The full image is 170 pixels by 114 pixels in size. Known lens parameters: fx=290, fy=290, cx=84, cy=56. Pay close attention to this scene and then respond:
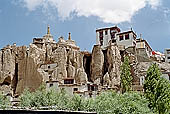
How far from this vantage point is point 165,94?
77.4 ft

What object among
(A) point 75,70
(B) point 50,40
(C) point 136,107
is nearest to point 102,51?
(A) point 75,70

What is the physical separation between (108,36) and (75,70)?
39.1 feet

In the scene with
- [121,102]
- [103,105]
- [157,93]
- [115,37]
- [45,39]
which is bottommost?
[103,105]

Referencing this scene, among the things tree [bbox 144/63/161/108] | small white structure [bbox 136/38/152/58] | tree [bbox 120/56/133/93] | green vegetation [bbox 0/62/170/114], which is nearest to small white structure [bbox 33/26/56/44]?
small white structure [bbox 136/38/152/58]

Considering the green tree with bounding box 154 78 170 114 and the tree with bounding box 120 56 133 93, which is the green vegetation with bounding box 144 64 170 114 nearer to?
the green tree with bounding box 154 78 170 114

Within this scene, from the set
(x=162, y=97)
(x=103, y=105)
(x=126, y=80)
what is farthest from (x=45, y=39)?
(x=103, y=105)

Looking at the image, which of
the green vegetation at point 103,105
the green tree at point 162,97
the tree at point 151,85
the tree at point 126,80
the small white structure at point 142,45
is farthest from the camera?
the small white structure at point 142,45

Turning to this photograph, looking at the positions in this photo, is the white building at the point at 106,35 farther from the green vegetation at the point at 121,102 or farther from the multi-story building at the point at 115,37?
the green vegetation at the point at 121,102

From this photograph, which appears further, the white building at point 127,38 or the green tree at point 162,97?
the white building at point 127,38

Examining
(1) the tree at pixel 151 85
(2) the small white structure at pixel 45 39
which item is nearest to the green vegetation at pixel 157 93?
(1) the tree at pixel 151 85

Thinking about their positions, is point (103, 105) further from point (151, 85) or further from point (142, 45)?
point (142, 45)

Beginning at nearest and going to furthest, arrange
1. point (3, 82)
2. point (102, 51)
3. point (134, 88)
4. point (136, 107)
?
1. point (136, 107)
2. point (134, 88)
3. point (3, 82)
4. point (102, 51)

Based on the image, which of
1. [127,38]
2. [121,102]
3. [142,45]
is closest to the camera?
[121,102]

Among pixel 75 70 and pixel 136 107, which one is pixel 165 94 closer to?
pixel 136 107
